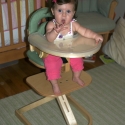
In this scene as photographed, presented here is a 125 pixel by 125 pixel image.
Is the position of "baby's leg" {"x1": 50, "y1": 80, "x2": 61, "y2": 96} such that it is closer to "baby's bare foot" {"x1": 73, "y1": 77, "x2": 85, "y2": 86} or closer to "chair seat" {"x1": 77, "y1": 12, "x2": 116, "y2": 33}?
"baby's bare foot" {"x1": 73, "y1": 77, "x2": 85, "y2": 86}

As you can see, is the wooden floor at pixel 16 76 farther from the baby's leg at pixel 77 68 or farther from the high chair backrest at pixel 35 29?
the baby's leg at pixel 77 68

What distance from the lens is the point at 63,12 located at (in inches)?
55.2

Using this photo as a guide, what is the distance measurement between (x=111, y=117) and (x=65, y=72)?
0.52m

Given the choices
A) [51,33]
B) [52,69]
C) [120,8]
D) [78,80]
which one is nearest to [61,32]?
[51,33]

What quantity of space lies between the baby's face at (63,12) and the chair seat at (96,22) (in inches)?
41.7

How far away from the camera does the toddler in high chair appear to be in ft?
4.56

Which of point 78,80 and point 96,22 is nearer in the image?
point 78,80

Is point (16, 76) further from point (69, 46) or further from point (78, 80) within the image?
point (69, 46)

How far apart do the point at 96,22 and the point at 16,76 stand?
101 cm

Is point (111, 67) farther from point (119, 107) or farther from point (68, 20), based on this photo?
point (68, 20)

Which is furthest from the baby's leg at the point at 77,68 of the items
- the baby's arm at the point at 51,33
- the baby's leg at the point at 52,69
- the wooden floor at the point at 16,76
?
the wooden floor at the point at 16,76

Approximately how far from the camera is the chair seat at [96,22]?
2494 millimetres

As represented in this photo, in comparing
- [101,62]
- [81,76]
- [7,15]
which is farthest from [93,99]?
[7,15]

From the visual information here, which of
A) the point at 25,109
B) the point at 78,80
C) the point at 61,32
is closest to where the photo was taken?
the point at 61,32
